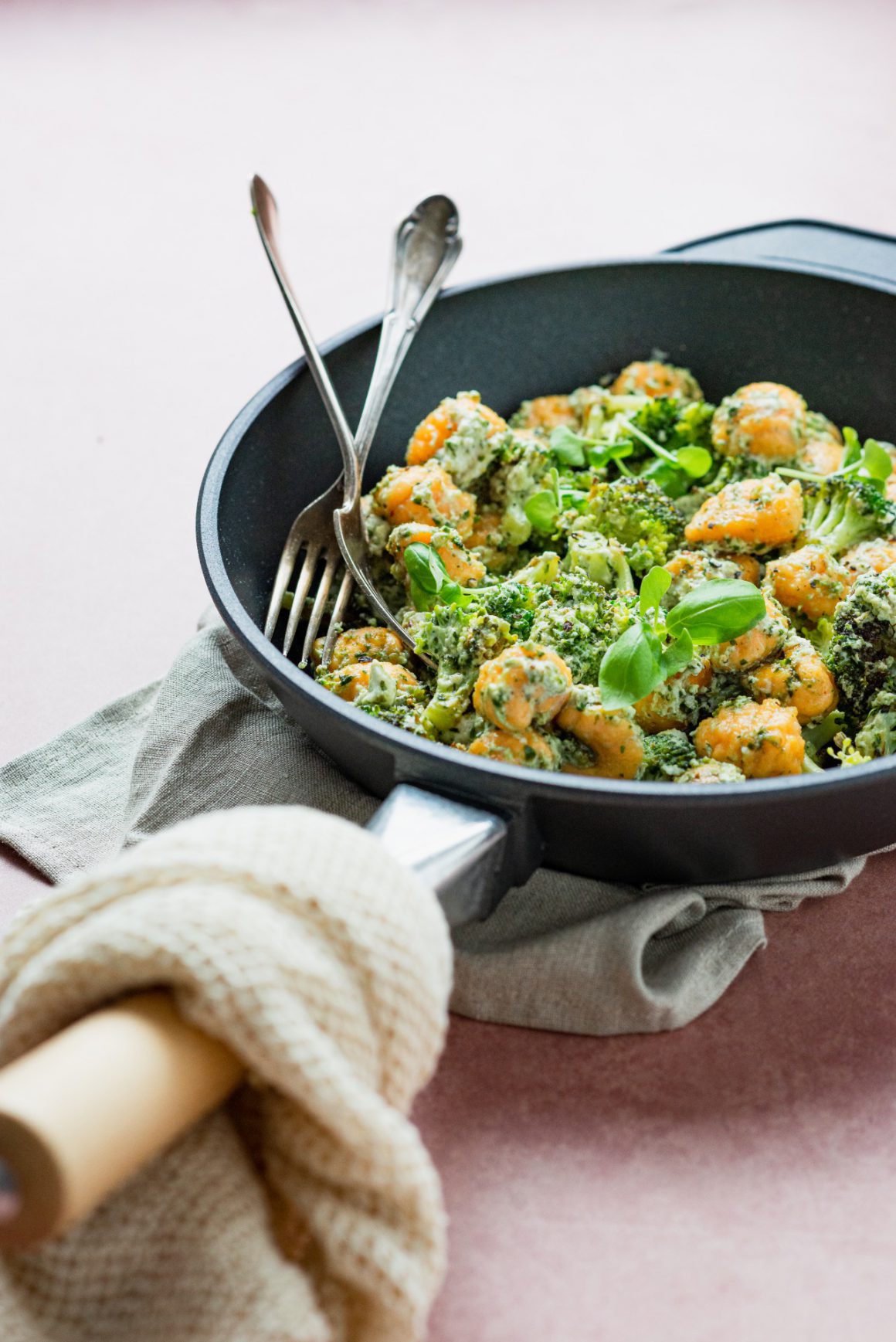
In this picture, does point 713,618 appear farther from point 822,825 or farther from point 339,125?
point 339,125

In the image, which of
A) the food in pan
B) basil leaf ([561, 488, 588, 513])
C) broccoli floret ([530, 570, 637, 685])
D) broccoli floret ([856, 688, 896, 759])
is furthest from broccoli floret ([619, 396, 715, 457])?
broccoli floret ([856, 688, 896, 759])

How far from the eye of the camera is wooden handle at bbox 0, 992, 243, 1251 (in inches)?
31.2

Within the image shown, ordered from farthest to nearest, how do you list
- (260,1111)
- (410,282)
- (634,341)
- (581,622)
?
(634,341), (410,282), (581,622), (260,1111)

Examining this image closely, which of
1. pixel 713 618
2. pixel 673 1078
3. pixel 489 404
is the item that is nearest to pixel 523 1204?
pixel 673 1078

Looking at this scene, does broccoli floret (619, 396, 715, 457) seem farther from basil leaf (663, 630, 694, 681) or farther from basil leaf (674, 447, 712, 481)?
basil leaf (663, 630, 694, 681)

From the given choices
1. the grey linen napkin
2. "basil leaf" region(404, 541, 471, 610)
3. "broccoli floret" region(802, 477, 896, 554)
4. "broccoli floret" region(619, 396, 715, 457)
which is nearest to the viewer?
the grey linen napkin

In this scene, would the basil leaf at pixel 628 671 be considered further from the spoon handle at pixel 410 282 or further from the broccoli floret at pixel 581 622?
the spoon handle at pixel 410 282

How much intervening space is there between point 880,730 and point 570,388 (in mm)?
846

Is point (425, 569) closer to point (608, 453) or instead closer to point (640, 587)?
point (640, 587)

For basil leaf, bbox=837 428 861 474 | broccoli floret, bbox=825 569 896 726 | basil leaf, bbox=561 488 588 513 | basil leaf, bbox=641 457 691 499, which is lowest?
broccoli floret, bbox=825 569 896 726

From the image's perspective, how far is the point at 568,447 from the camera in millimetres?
1810

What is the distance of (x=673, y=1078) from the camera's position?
1.23 metres

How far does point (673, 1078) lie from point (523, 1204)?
19 cm

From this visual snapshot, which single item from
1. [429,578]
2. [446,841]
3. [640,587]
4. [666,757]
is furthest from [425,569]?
[446,841]
